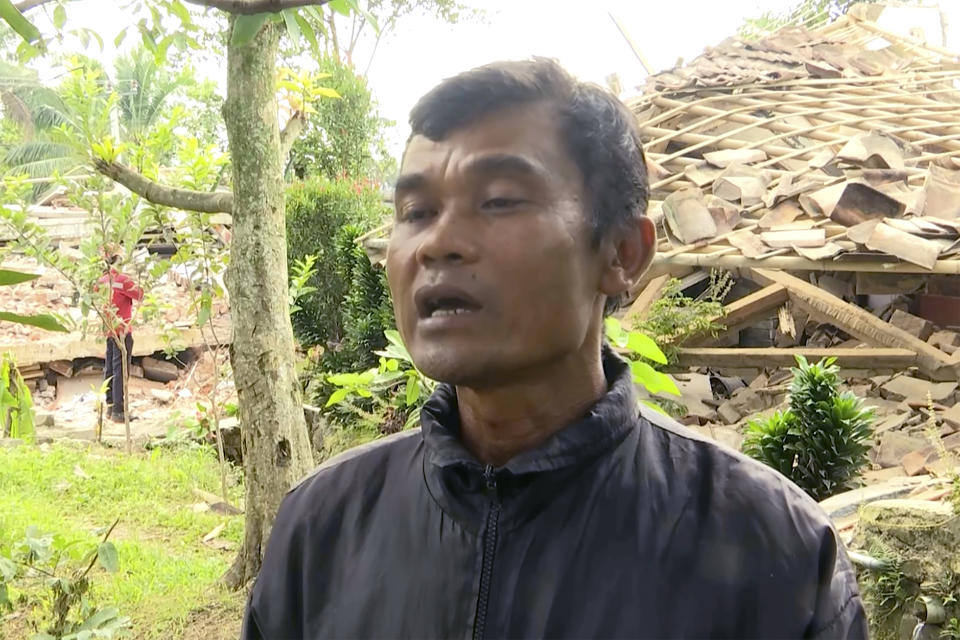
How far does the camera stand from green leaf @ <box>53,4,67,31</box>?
2.59 meters

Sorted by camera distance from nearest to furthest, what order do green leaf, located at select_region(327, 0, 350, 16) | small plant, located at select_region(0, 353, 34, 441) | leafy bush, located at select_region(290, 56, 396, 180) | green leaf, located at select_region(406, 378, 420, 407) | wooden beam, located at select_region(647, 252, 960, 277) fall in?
green leaf, located at select_region(327, 0, 350, 16), green leaf, located at select_region(406, 378, 420, 407), wooden beam, located at select_region(647, 252, 960, 277), small plant, located at select_region(0, 353, 34, 441), leafy bush, located at select_region(290, 56, 396, 180)

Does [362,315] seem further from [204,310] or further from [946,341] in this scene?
[946,341]

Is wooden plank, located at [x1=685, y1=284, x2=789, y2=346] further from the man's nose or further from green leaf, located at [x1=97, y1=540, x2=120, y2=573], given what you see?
the man's nose

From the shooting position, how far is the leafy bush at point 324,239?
9492mm

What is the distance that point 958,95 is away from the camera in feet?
26.5

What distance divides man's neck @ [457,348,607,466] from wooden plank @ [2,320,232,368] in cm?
1148

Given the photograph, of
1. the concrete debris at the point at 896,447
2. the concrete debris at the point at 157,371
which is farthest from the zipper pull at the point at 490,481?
the concrete debris at the point at 157,371

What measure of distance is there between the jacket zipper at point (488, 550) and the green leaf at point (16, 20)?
3.91 feet

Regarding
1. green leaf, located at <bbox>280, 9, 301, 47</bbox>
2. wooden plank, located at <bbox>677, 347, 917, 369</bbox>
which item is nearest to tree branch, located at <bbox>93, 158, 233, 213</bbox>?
green leaf, located at <bbox>280, 9, 301, 47</bbox>

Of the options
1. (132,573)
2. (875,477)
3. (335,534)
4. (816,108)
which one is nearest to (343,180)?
(816,108)

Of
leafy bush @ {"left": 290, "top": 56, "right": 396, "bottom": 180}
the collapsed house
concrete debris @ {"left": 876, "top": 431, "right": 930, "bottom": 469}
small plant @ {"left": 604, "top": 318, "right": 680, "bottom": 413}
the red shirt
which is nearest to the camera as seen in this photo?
small plant @ {"left": 604, "top": 318, "right": 680, "bottom": 413}


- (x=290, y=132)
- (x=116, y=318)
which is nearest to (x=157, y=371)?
(x=116, y=318)

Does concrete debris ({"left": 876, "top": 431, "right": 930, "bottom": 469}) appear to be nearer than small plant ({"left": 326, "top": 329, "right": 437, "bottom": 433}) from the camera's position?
No

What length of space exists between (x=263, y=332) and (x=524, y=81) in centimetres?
274
